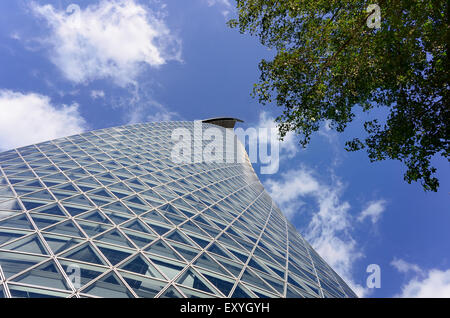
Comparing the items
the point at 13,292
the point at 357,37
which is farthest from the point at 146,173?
the point at 357,37

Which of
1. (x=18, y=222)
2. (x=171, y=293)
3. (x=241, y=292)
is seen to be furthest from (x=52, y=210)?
(x=241, y=292)

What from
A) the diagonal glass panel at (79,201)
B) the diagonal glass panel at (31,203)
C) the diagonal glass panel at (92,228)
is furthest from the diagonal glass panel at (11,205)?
the diagonal glass panel at (92,228)

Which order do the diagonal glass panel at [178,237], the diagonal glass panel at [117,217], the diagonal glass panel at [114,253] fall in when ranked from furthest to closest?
the diagonal glass panel at [117,217] → the diagonal glass panel at [178,237] → the diagonal glass panel at [114,253]

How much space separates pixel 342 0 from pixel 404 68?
3904 mm

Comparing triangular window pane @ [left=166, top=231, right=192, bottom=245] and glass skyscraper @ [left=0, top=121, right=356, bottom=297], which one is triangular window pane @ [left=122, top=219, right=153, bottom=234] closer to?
glass skyscraper @ [left=0, top=121, right=356, bottom=297]

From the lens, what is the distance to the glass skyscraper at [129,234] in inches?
294

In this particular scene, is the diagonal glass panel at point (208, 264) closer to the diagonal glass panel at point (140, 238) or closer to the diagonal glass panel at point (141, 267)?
the diagonal glass panel at point (141, 267)

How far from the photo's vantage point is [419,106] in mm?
8297

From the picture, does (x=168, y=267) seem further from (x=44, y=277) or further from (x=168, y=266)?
(x=44, y=277)

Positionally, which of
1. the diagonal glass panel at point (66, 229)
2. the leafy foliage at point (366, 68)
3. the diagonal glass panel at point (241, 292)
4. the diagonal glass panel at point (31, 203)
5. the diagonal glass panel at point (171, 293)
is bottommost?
the diagonal glass panel at point (241, 292)

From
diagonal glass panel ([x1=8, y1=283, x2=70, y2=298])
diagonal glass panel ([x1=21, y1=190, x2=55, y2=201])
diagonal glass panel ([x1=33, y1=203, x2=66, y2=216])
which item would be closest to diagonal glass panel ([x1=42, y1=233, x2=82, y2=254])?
diagonal glass panel ([x1=8, y1=283, x2=70, y2=298])

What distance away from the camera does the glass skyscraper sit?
7469mm

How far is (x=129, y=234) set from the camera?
1097cm
